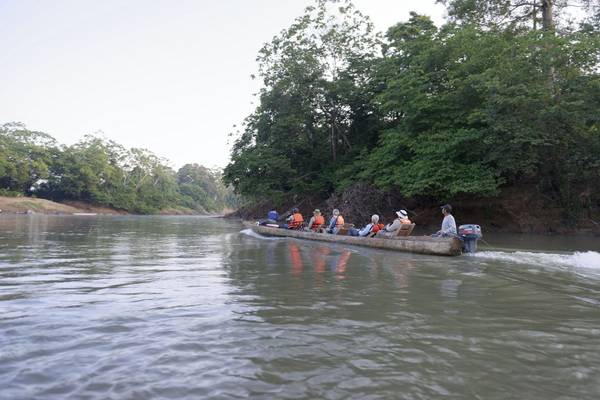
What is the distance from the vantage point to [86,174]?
71.2m

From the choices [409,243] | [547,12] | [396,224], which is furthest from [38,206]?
[547,12]

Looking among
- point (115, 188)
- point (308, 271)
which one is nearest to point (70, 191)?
point (115, 188)

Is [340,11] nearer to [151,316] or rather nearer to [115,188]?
[151,316]

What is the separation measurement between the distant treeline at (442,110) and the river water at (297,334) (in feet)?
38.7

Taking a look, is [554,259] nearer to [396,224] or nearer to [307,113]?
[396,224]

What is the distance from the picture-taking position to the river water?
2.99 m

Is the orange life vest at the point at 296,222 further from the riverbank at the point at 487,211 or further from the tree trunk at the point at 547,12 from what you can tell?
the tree trunk at the point at 547,12

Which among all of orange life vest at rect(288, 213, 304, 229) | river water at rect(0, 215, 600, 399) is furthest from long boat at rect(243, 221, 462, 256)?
orange life vest at rect(288, 213, 304, 229)

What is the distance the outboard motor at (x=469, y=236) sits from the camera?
10969 millimetres

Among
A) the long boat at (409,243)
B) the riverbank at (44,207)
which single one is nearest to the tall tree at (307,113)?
the long boat at (409,243)

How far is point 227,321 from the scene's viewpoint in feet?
15.1

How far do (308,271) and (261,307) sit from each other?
125 inches

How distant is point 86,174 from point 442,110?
219 ft

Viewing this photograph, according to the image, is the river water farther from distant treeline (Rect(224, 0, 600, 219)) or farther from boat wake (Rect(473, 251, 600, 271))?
distant treeline (Rect(224, 0, 600, 219))
